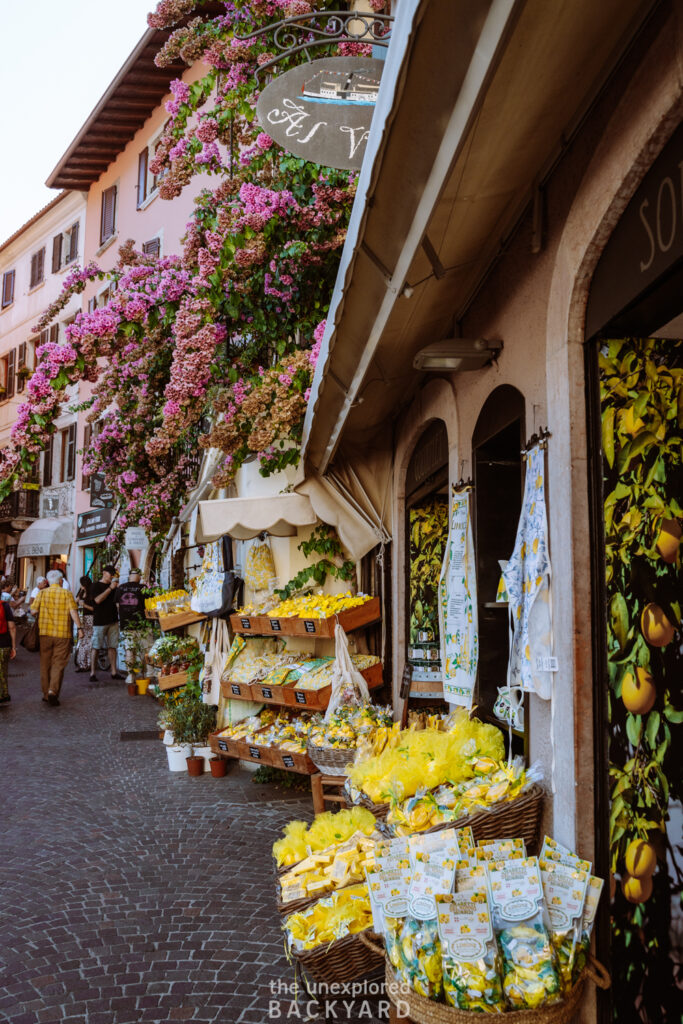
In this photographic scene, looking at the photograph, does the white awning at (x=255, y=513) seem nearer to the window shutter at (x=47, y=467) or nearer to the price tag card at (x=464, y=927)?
the price tag card at (x=464, y=927)

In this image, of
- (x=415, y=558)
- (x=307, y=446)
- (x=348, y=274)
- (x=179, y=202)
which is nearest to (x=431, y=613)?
(x=415, y=558)

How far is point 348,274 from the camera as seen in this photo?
349 cm

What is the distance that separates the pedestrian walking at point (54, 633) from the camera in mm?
11523

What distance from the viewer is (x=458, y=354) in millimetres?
3924

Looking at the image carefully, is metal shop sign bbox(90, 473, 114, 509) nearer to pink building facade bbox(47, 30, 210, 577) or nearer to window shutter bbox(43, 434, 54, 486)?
pink building facade bbox(47, 30, 210, 577)

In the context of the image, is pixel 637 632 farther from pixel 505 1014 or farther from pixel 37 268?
pixel 37 268

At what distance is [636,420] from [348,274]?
1433mm

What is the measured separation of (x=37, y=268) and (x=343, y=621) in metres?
25.7

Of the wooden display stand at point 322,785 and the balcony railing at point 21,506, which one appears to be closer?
the wooden display stand at point 322,785

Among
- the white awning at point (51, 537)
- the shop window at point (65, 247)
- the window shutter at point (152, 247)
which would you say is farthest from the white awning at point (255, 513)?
the shop window at point (65, 247)

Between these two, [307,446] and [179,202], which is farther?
[179,202]

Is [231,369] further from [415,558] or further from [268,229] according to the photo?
[415,558]

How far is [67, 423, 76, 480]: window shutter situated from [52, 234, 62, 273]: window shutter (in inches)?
222

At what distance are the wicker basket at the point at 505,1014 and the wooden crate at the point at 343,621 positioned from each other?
152 inches
